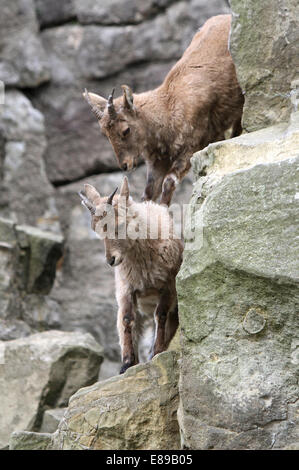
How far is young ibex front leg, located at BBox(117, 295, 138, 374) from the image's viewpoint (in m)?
5.15

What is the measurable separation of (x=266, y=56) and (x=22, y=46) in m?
6.24

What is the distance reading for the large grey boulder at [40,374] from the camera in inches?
240

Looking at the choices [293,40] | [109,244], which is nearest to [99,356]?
[109,244]

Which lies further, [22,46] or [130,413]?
[22,46]

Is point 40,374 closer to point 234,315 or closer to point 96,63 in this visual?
point 234,315

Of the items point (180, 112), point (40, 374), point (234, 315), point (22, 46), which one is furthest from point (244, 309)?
point (22, 46)

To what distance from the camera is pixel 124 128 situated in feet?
18.4

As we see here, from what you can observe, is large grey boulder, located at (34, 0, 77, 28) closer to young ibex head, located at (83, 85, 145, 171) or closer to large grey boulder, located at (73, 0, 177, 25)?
large grey boulder, located at (73, 0, 177, 25)

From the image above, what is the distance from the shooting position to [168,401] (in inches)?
170

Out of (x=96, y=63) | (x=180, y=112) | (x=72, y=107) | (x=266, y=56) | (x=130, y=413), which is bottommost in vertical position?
(x=130, y=413)
